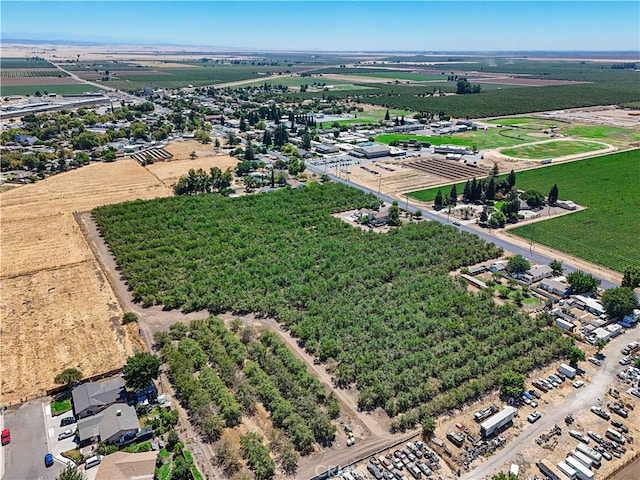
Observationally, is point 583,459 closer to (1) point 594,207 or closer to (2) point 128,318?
(2) point 128,318

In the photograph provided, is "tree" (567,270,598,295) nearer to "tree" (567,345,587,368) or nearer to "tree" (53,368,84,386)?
"tree" (567,345,587,368)

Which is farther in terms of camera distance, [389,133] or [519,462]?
[389,133]

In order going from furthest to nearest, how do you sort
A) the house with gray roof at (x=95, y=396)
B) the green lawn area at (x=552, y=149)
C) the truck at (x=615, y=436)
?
1. the green lawn area at (x=552, y=149)
2. the house with gray roof at (x=95, y=396)
3. the truck at (x=615, y=436)

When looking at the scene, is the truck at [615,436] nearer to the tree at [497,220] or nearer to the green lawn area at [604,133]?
the tree at [497,220]

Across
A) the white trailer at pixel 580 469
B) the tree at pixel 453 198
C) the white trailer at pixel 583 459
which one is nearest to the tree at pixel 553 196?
the tree at pixel 453 198

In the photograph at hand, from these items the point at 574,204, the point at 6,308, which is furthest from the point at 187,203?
the point at 574,204

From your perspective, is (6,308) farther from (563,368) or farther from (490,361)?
(563,368)

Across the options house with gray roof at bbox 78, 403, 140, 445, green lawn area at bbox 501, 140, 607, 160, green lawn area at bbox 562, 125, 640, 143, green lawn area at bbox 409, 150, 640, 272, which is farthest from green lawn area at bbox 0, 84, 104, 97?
house with gray roof at bbox 78, 403, 140, 445
